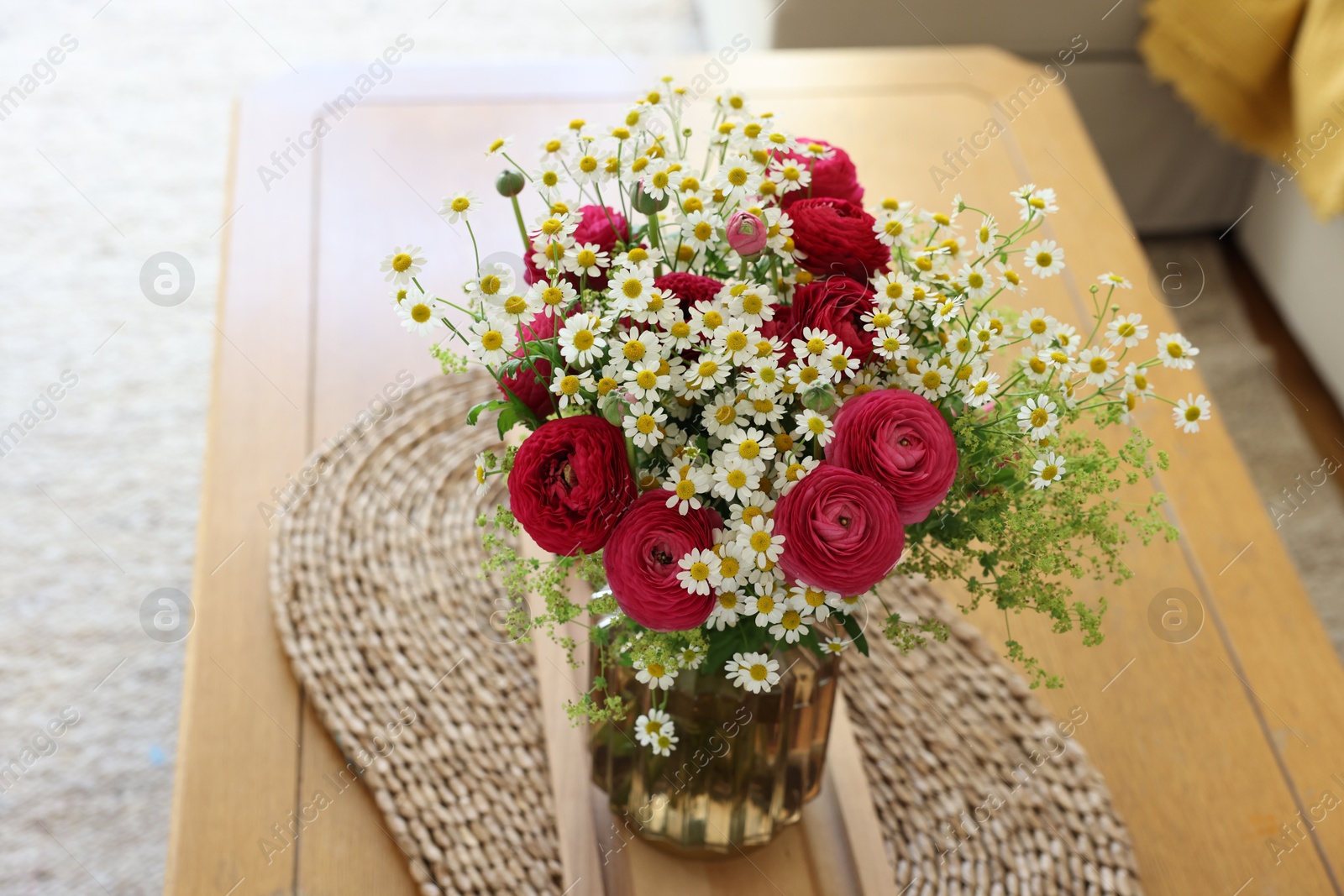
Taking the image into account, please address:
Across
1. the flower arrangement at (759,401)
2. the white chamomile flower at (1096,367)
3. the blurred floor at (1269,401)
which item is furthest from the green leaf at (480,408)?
the blurred floor at (1269,401)

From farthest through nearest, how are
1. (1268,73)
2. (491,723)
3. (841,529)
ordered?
1. (1268,73)
2. (491,723)
3. (841,529)

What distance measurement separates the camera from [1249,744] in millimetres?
899

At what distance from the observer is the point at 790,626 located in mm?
547

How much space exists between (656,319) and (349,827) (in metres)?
0.50

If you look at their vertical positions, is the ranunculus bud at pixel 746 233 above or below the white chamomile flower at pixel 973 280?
above

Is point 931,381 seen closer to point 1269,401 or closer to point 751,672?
point 751,672

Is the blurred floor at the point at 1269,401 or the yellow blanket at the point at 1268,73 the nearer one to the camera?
the yellow blanket at the point at 1268,73

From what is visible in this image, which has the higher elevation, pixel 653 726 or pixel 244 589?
A: pixel 244 589

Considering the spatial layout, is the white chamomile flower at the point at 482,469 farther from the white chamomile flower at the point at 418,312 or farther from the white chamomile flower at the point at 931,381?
the white chamomile flower at the point at 931,381

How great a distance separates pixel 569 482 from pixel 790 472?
11cm

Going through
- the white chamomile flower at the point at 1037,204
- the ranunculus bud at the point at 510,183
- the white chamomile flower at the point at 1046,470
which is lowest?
the white chamomile flower at the point at 1046,470

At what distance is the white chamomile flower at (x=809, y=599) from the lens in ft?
1.78

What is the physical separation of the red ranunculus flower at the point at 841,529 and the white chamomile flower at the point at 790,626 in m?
0.04

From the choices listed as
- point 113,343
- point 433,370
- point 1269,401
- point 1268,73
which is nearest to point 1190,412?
point 433,370
